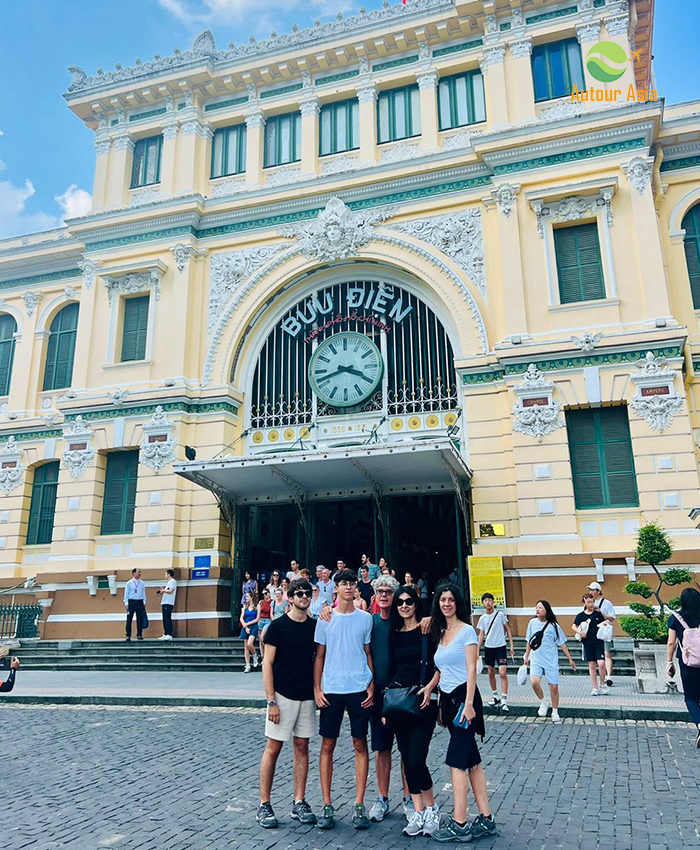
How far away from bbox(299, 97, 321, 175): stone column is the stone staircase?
49.1 ft

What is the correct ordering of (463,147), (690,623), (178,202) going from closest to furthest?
(690,623) < (463,147) < (178,202)

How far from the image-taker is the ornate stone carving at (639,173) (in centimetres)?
1889

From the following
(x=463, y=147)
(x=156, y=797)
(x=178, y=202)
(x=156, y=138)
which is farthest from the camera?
(x=156, y=138)

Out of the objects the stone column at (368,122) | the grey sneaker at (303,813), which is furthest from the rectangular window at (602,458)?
the grey sneaker at (303,813)

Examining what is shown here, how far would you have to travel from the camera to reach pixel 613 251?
750 inches

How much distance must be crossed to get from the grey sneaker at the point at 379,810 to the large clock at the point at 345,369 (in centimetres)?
1547

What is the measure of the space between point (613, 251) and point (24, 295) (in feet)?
68.1

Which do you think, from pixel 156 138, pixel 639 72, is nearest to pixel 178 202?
pixel 156 138

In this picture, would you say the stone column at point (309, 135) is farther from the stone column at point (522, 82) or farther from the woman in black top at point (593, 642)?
the woman in black top at point (593, 642)

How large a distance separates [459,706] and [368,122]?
21.0 meters

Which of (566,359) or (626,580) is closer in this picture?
(626,580)

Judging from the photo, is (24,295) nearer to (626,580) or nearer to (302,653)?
(626,580)

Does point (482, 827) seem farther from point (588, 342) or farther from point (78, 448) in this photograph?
point (78, 448)

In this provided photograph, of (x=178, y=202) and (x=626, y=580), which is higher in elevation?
(x=178, y=202)
